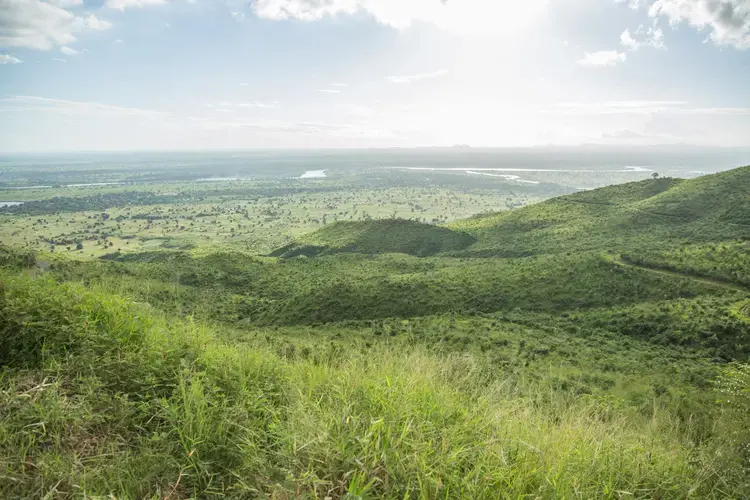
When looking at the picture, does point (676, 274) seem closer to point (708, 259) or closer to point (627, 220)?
point (708, 259)

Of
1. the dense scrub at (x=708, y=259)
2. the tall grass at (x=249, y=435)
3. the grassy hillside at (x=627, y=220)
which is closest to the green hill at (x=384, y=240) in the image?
the grassy hillside at (x=627, y=220)

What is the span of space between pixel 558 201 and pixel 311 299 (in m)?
72.5

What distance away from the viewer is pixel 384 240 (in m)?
80.2

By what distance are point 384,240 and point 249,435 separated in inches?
3029

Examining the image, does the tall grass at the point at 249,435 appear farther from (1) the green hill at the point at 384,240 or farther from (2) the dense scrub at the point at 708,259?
(1) the green hill at the point at 384,240

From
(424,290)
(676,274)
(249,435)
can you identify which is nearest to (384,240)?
(424,290)

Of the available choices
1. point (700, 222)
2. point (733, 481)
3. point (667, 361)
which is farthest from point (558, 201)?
point (733, 481)

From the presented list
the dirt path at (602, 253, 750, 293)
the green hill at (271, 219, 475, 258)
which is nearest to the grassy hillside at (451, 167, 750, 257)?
the green hill at (271, 219, 475, 258)

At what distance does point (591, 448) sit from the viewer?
3865 mm

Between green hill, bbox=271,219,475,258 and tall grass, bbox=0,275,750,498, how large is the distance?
68908 mm

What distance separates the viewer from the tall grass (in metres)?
2.86

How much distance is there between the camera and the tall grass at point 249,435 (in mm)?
2855

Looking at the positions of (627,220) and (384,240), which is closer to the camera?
(627,220)

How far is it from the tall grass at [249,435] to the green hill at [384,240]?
6891 cm
